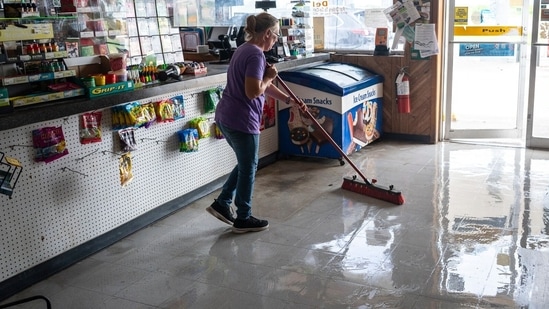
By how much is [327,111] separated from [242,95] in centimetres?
198

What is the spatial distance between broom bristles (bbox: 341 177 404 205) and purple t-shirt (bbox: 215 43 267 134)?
1.35 m

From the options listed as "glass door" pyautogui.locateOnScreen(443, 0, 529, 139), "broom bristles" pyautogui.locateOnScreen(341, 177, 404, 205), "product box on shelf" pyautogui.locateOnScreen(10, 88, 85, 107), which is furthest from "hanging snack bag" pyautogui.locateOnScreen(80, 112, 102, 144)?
"glass door" pyautogui.locateOnScreen(443, 0, 529, 139)

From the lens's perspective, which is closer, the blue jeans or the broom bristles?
the blue jeans

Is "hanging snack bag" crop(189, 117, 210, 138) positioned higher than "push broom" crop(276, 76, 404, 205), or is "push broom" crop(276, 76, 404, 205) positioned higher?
"hanging snack bag" crop(189, 117, 210, 138)

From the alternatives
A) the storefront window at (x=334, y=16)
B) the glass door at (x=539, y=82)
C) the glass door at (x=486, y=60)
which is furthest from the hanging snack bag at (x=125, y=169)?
the glass door at (x=539, y=82)

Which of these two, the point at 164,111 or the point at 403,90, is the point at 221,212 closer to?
the point at 164,111

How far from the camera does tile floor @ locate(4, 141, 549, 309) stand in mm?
3418

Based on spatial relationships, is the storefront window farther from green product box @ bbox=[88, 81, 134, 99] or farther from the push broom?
green product box @ bbox=[88, 81, 134, 99]

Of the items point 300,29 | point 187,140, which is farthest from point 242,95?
point 300,29

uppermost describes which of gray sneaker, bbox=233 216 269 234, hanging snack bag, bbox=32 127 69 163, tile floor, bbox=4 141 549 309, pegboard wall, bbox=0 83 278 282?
hanging snack bag, bbox=32 127 69 163

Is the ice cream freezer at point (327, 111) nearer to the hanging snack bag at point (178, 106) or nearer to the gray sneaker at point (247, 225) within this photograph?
the hanging snack bag at point (178, 106)

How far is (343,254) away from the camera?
398 cm

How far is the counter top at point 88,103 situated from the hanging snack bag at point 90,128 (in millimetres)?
92

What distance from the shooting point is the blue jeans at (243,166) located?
418cm
